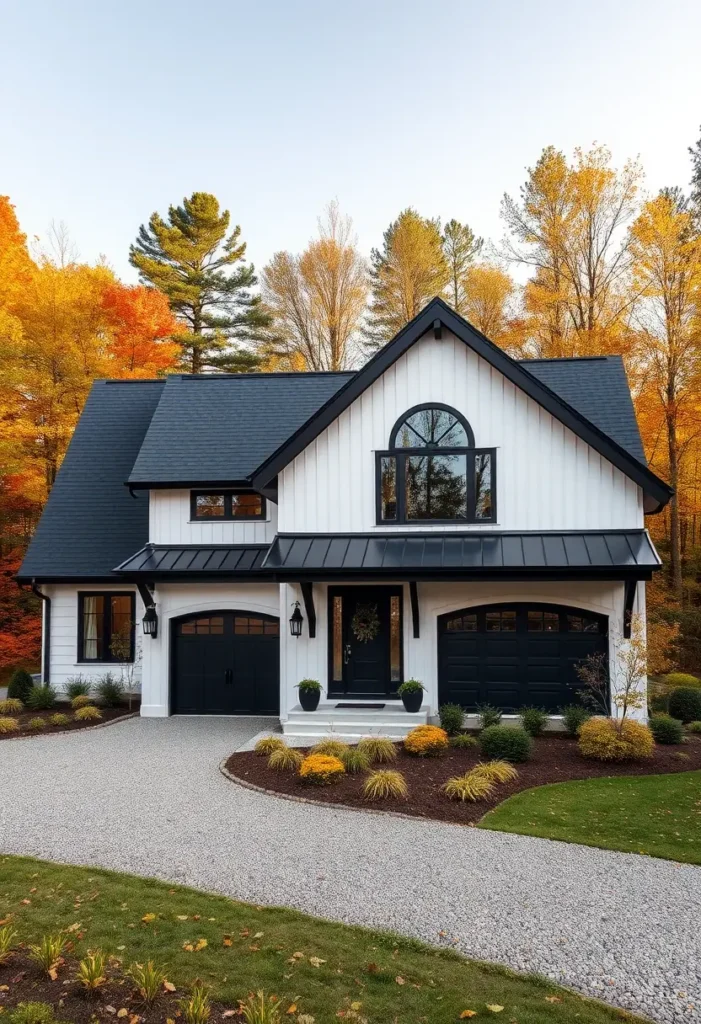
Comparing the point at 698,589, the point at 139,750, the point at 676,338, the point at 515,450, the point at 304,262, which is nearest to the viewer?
the point at 139,750

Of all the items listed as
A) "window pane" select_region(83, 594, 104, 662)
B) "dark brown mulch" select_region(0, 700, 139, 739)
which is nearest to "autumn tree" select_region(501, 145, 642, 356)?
"window pane" select_region(83, 594, 104, 662)

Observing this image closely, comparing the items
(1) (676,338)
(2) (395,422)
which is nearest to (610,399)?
(2) (395,422)

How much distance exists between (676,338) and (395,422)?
39.1 feet

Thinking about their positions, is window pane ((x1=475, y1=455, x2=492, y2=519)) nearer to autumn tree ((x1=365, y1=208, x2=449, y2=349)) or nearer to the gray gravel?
the gray gravel

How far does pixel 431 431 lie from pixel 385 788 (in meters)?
7.17

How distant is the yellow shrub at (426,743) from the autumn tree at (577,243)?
1555cm

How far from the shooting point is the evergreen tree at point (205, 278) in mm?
32625

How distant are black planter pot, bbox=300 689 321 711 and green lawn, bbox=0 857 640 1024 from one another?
271 inches

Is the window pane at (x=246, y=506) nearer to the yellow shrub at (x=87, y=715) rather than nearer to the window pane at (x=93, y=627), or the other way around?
the window pane at (x=93, y=627)

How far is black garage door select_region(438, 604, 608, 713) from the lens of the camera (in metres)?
13.9

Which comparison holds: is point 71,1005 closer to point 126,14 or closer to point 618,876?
point 618,876

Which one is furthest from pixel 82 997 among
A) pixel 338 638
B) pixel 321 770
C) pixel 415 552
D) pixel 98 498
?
pixel 98 498

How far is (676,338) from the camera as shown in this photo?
21484 mm

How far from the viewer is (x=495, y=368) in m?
13.9
